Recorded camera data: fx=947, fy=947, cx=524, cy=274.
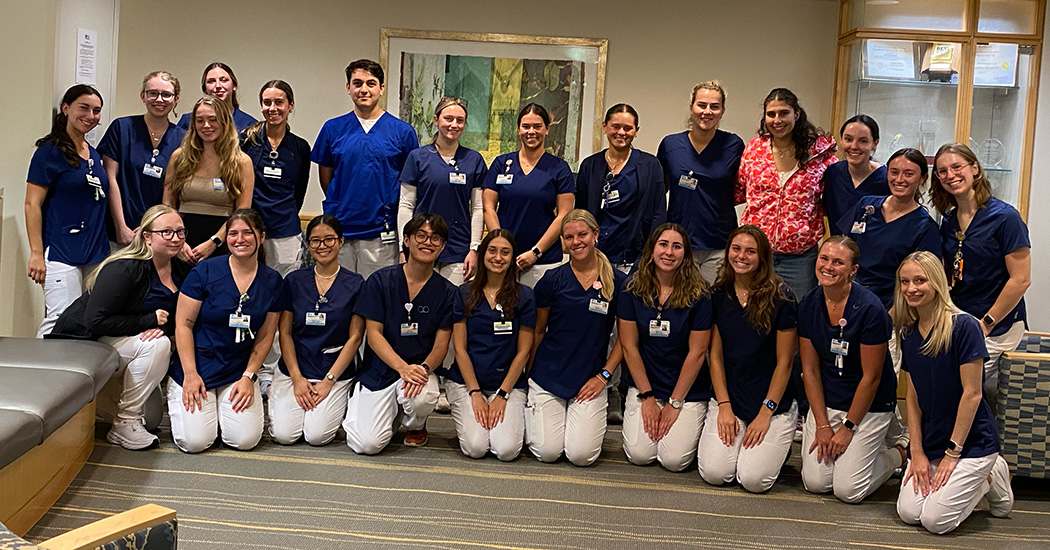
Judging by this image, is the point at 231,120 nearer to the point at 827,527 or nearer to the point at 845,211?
the point at 845,211

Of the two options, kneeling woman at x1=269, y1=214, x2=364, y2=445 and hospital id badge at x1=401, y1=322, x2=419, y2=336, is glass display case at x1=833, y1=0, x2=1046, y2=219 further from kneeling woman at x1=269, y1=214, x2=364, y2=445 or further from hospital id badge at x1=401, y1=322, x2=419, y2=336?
kneeling woman at x1=269, y1=214, x2=364, y2=445

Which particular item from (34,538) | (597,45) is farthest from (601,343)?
(597,45)

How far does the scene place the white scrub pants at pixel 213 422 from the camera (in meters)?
3.71

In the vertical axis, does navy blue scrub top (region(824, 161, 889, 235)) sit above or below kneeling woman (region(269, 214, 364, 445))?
above

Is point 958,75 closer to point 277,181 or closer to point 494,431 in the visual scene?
point 494,431

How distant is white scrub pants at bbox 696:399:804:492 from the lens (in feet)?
11.8

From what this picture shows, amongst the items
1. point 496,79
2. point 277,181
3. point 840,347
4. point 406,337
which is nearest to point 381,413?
point 406,337

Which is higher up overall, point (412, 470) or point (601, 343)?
point (601, 343)

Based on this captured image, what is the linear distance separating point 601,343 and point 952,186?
1504 millimetres

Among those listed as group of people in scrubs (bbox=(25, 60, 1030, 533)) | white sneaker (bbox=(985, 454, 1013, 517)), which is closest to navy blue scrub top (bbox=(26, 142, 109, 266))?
group of people in scrubs (bbox=(25, 60, 1030, 533))

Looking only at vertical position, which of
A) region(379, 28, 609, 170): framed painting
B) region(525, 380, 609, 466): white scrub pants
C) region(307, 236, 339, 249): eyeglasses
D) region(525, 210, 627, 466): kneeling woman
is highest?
region(379, 28, 609, 170): framed painting

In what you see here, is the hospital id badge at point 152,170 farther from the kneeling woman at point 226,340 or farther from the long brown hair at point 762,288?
the long brown hair at point 762,288

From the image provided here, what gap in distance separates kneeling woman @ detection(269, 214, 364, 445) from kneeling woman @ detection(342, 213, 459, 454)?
0.07 metres

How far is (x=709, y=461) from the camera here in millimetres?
3664
